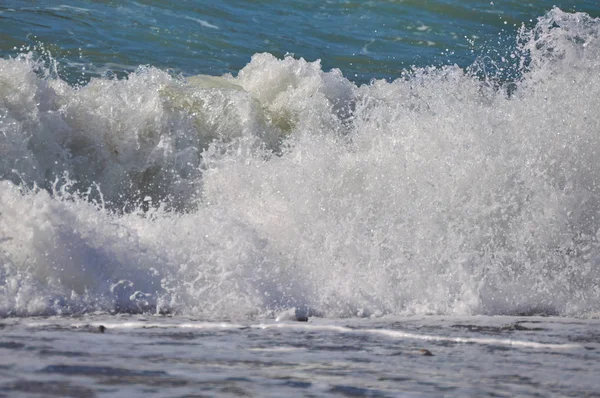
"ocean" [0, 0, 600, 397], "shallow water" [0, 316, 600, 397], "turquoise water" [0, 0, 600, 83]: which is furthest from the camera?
"turquoise water" [0, 0, 600, 83]

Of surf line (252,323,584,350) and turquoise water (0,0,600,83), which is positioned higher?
turquoise water (0,0,600,83)

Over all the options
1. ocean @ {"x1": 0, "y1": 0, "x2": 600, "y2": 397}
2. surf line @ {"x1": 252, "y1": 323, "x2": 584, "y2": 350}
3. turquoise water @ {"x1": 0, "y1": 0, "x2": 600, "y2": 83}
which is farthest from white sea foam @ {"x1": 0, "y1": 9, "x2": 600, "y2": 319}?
turquoise water @ {"x1": 0, "y1": 0, "x2": 600, "y2": 83}

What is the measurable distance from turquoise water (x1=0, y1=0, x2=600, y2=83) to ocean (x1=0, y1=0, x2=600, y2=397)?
0.34 ft

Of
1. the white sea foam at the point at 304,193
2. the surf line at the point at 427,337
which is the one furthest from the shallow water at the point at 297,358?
the white sea foam at the point at 304,193

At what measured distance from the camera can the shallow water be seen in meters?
3.37

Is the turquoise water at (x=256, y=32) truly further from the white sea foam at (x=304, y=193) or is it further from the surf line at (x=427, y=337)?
the surf line at (x=427, y=337)

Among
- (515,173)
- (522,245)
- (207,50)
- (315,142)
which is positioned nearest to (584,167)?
(515,173)

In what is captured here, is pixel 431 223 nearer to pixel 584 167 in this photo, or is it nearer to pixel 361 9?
pixel 584 167

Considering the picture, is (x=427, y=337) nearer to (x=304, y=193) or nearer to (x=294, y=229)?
(x=294, y=229)

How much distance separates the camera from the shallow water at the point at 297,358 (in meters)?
3.37

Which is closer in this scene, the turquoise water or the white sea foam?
the white sea foam

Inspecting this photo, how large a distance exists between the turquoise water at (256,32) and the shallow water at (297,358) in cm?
570

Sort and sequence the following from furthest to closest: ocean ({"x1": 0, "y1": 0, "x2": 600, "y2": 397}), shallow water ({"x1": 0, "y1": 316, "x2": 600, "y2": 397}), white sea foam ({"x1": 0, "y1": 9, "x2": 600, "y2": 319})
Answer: white sea foam ({"x1": 0, "y1": 9, "x2": 600, "y2": 319})
ocean ({"x1": 0, "y1": 0, "x2": 600, "y2": 397})
shallow water ({"x1": 0, "y1": 316, "x2": 600, "y2": 397})

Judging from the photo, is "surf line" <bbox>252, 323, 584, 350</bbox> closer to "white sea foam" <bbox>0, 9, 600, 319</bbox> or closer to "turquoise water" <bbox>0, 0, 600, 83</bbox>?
"white sea foam" <bbox>0, 9, 600, 319</bbox>
